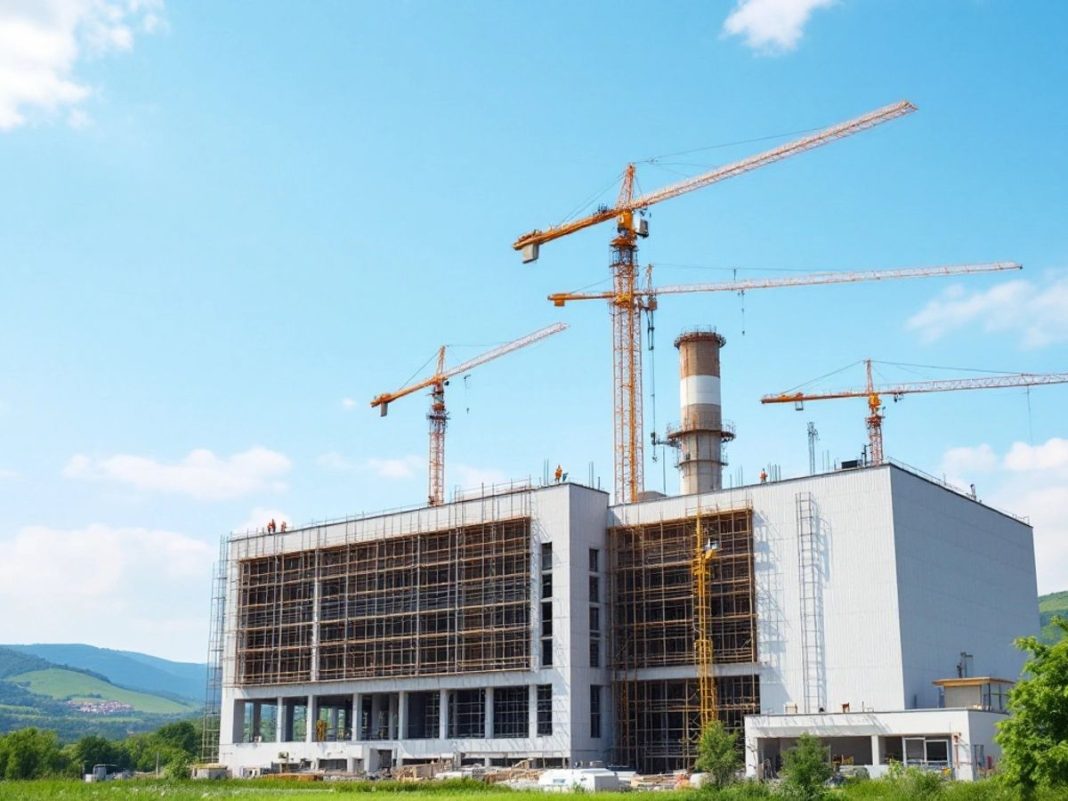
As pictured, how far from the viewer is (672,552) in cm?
9388

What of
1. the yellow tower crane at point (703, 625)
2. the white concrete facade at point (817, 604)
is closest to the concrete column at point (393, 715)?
the white concrete facade at point (817, 604)

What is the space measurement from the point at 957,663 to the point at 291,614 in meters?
59.2

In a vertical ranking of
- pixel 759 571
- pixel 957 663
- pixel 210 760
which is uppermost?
pixel 759 571

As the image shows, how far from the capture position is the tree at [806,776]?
5994cm

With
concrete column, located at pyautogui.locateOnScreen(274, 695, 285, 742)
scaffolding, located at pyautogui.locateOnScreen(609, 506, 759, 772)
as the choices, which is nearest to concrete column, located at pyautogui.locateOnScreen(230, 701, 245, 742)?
concrete column, located at pyautogui.locateOnScreen(274, 695, 285, 742)

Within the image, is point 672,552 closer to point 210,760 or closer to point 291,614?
point 291,614

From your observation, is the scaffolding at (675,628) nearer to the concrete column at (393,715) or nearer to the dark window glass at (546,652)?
the dark window glass at (546,652)

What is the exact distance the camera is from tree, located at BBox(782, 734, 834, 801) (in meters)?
59.9

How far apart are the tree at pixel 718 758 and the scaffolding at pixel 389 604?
72.3 feet

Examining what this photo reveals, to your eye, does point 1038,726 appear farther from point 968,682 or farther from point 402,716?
point 402,716

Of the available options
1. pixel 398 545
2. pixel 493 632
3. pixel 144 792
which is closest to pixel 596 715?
pixel 493 632

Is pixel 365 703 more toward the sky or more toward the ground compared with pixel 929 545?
more toward the ground

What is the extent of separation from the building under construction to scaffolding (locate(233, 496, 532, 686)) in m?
0.21

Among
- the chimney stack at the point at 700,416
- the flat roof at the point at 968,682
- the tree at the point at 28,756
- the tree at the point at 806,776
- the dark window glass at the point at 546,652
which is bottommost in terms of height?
the tree at the point at 28,756
